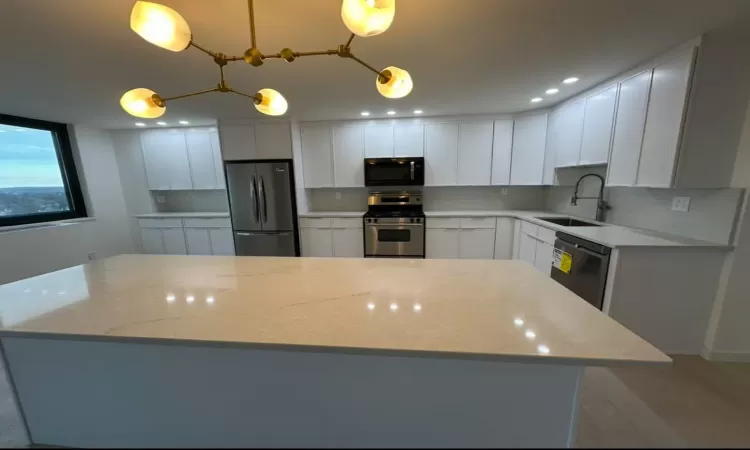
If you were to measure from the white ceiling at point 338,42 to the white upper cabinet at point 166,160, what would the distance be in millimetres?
1311

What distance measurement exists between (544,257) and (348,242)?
2.42m

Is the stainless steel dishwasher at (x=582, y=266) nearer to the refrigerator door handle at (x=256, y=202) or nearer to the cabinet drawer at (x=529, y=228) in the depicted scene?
the cabinet drawer at (x=529, y=228)

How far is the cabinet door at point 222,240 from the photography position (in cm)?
406

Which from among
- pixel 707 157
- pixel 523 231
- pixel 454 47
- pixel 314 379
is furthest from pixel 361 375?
pixel 523 231

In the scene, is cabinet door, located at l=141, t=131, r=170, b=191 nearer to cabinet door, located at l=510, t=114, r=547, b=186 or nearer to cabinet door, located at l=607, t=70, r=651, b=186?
cabinet door, located at l=510, t=114, r=547, b=186

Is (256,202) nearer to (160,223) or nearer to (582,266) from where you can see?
(160,223)

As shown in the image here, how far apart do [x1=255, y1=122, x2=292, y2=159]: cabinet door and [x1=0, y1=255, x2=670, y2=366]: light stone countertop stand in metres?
2.54

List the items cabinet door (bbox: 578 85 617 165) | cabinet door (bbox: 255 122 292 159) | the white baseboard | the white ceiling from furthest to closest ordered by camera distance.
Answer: cabinet door (bbox: 255 122 292 159), cabinet door (bbox: 578 85 617 165), the white baseboard, the white ceiling

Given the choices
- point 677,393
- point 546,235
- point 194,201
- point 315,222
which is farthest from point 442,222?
point 194,201

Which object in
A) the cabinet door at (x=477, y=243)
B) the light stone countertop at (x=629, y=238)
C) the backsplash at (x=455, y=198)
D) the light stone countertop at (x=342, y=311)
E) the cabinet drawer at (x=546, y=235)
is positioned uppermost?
the backsplash at (x=455, y=198)

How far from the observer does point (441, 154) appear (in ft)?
12.5

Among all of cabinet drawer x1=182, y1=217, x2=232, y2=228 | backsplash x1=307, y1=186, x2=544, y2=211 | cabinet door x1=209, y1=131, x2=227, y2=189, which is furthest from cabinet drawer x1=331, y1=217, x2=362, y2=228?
cabinet door x1=209, y1=131, x2=227, y2=189

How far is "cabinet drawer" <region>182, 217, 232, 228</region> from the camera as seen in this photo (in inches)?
159

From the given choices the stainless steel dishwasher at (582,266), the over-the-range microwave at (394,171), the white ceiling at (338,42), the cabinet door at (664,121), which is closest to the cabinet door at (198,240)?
the white ceiling at (338,42)
